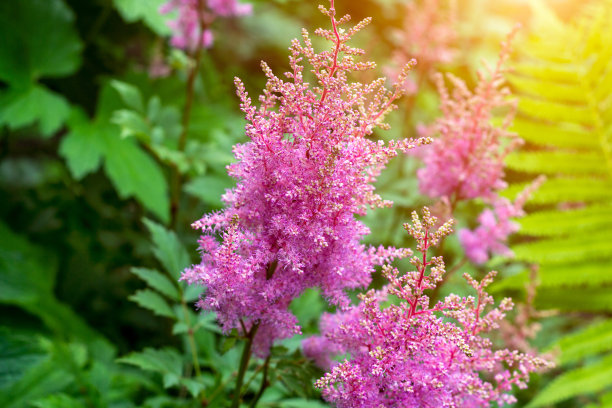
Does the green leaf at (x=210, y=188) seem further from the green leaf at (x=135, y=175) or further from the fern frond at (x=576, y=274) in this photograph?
the fern frond at (x=576, y=274)

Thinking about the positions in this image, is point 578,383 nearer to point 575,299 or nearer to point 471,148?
point 575,299

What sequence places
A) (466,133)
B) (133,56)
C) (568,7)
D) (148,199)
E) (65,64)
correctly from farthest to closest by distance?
Result: (568,7) < (133,56) < (65,64) < (148,199) < (466,133)

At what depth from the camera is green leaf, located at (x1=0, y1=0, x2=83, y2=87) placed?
3.53 meters

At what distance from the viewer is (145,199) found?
3.13 meters

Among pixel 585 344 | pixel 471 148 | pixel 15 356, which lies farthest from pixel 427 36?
pixel 15 356

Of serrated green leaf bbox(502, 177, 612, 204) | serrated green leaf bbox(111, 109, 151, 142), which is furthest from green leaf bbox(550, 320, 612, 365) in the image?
serrated green leaf bbox(111, 109, 151, 142)

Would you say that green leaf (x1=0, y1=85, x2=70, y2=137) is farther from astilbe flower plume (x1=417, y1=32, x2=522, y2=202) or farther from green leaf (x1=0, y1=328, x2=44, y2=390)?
astilbe flower plume (x1=417, y1=32, x2=522, y2=202)

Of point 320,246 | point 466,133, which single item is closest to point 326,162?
point 320,246

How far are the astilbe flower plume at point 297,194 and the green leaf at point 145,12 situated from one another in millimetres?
2380

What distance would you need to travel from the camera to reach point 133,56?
4.65 m

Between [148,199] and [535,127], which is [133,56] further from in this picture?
[535,127]

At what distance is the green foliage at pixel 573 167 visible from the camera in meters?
2.89

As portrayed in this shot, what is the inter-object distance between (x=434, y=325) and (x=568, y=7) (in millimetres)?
5692

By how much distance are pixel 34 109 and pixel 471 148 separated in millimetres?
2574
